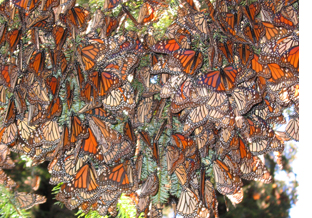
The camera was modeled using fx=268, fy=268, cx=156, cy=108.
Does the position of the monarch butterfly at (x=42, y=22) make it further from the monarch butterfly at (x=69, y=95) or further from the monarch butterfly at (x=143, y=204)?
the monarch butterfly at (x=143, y=204)

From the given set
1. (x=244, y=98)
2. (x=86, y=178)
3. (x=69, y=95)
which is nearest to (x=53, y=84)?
(x=69, y=95)

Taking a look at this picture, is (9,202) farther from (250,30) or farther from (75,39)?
(250,30)

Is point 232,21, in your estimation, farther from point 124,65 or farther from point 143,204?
point 143,204

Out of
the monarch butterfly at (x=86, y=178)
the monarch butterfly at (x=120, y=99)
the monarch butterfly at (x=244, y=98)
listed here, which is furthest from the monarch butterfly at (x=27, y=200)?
the monarch butterfly at (x=244, y=98)

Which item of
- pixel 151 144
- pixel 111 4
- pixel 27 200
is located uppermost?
pixel 111 4

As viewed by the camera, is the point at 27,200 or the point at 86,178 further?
the point at 27,200

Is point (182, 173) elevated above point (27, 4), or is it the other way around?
point (27, 4)

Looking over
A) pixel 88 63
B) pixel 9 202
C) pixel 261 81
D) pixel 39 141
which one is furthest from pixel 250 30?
pixel 9 202

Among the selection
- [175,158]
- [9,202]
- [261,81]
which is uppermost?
[261,81]
